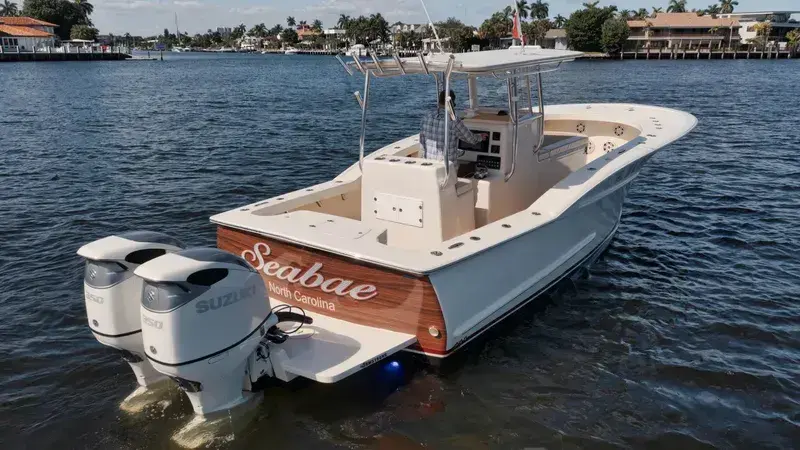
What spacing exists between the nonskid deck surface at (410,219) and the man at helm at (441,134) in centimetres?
38

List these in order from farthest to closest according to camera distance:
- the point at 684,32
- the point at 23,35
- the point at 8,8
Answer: the point at 8,8 → the point at 684,32 → the point at 23,35

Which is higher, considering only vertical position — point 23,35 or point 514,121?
point 23,35

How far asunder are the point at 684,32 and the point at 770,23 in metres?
11.7

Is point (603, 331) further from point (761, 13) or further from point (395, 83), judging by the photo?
point (761, 13)

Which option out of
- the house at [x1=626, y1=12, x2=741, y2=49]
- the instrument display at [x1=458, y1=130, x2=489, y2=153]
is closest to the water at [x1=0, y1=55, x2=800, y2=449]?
the instrument display at [x1=458, y1=130, x2=489, y2=153]

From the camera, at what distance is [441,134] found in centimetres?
637

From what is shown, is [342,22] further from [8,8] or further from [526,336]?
[526,336]

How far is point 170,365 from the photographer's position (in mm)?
4191

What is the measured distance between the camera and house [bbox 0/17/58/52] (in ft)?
275

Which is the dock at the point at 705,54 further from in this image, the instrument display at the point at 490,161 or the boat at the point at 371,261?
the instrument display at the point at 490,161

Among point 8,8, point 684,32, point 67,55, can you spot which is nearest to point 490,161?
point 67,55

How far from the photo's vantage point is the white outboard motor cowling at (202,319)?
4.13m

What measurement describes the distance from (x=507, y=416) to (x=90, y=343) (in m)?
4.47

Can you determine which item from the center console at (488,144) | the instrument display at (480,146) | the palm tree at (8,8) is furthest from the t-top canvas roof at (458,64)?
the palm tree at (8,8)
